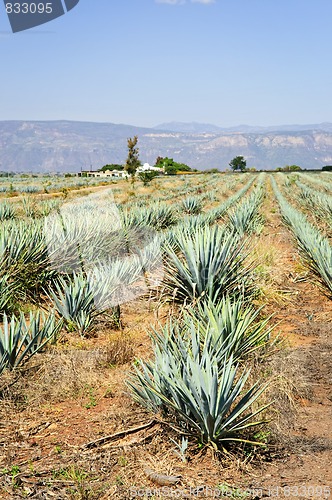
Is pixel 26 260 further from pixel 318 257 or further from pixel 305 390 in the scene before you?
pixel 305 390

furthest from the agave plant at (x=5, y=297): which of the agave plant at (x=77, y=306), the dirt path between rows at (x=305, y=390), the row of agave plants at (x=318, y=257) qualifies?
the row of agave plants at (x=318, y=257)

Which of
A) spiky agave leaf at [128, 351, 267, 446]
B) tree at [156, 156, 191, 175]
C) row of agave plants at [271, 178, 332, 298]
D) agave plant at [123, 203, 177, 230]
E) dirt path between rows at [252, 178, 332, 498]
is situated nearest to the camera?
dirt path between rows at [252, 178, 332, 498]

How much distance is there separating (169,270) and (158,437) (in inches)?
121

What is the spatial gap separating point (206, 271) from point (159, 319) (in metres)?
0.70

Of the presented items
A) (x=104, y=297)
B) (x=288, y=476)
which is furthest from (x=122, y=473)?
(x=104, y=297)

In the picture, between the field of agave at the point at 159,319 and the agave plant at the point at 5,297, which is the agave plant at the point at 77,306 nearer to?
the field of agave at the point at 159,319

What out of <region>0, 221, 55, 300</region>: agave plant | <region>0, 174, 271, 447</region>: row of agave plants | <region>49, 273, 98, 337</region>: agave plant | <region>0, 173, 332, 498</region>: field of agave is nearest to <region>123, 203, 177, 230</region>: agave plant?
<region>0, 173, 332, 498</region>: field of agave

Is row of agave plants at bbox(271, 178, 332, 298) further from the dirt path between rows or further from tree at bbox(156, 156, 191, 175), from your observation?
tree at bbox(156, 156, 191, 175)

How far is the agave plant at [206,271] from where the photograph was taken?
18.6 ft

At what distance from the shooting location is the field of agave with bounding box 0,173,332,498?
3.06 meters

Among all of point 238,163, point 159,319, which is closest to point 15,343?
point 159,319

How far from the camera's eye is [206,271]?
5.75 m

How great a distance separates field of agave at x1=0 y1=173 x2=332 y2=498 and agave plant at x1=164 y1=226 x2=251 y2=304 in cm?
1

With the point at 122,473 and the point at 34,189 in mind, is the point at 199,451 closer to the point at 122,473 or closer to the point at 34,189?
Result: the point at 122,473
